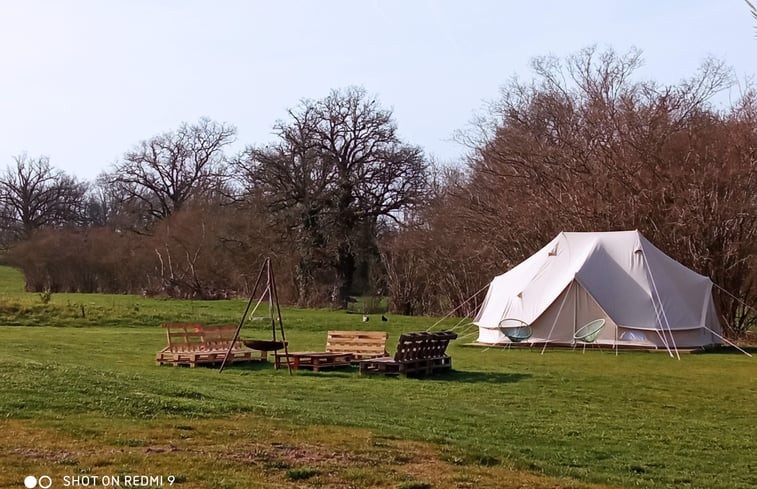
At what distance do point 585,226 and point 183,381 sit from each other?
18.3 metres

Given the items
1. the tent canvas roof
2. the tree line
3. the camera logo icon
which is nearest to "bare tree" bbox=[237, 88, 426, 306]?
the tree line

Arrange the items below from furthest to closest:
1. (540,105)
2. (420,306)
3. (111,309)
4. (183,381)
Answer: (420,306) < (540,105) < (111,309) < (183,381)

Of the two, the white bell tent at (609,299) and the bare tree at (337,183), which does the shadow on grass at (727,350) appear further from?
the bare tree at (337,183)

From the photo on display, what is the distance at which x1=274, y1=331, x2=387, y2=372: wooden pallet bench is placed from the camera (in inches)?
648

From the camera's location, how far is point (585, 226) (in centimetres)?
2855

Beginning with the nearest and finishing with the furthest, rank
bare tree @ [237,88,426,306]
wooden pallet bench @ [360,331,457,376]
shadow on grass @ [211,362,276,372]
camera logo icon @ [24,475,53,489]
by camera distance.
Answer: camera logo icon @ [24,475,53,489] < wooden pallet bench @ [360,331,457,376] < shadow on grass @ [211,362,276,372] < bare tree @ [237,88,426,306]

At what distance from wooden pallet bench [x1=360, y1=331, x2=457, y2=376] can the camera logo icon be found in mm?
9697

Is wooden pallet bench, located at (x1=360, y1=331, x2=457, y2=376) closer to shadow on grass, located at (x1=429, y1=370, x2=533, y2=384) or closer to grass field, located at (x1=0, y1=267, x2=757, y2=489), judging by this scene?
shadow on grass, located at (x1=429, y1=370, x2=533, y2=384)

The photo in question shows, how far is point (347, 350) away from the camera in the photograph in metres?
18.0

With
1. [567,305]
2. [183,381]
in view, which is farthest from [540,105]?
[183,381]

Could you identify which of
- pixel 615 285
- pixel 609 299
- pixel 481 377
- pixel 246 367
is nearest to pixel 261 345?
pixel 246 367

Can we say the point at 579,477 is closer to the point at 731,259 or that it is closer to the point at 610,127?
the point at 731,259

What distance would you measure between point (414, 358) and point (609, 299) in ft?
29.3

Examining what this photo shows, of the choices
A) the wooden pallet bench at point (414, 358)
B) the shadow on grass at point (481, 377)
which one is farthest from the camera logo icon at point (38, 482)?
the shadow on grass at point (481, 377)
